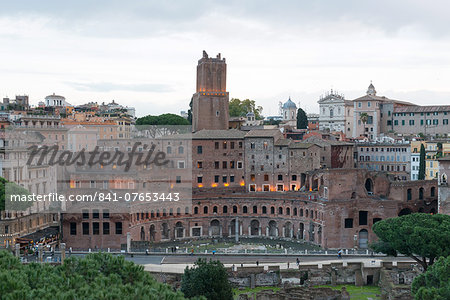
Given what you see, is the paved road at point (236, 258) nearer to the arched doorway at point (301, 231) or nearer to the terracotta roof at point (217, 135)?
the arched doorway at point (301, 231)

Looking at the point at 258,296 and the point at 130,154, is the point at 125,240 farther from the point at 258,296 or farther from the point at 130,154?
the point at 258,296

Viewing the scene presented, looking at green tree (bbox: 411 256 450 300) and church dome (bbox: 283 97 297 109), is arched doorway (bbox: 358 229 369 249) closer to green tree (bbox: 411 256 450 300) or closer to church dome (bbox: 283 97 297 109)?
green tree (bbox: 411 256 450 300)

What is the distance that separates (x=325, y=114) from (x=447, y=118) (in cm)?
2509

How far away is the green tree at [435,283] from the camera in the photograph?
35.7 m

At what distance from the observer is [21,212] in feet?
209

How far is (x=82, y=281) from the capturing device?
103 ft

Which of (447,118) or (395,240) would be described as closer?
(395,240)

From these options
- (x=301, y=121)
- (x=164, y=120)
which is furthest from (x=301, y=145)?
(x=301, y=121)

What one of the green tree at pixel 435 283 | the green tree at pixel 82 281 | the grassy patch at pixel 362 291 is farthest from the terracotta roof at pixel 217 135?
the green tree at pixel 82 281

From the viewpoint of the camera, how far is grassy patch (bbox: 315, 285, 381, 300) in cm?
5154

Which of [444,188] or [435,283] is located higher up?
[444,188]

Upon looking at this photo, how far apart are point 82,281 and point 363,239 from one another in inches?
1723

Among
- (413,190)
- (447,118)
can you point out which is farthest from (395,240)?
(447,118)

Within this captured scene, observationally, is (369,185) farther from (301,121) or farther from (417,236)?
(301,121)
